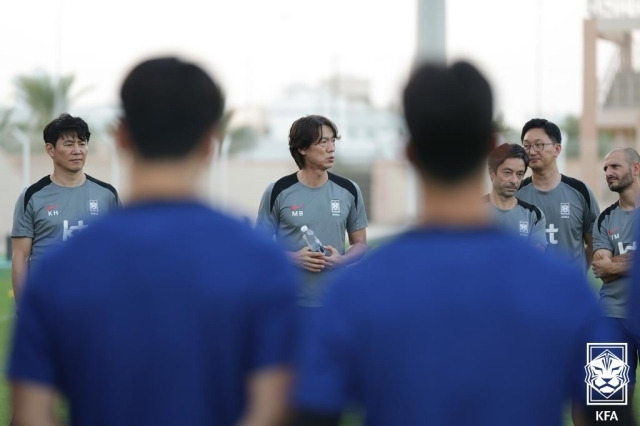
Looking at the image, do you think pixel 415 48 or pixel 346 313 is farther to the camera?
pixel 415 48

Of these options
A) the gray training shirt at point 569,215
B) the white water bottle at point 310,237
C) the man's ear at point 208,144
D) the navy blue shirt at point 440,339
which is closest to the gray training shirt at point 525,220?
the gray training shirt at point 569,215

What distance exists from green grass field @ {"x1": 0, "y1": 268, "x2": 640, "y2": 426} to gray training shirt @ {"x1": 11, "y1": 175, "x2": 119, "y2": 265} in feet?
2.27

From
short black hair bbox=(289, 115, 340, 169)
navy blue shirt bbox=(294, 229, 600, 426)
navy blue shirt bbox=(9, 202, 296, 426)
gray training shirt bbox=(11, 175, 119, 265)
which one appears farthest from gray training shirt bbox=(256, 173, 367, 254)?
navy blue shirt bbox=(294, 229, 600, 426)

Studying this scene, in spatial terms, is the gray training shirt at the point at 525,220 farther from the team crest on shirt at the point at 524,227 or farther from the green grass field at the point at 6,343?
the green grass field at the point at 6,343

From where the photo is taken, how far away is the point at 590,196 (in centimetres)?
818

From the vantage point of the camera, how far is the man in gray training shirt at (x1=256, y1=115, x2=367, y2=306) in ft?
26.4

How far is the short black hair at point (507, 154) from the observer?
779 centimetres

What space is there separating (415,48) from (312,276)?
2.08m

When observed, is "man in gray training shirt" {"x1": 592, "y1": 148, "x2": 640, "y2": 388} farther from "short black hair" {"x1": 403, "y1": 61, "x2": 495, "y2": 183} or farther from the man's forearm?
"short black hair" {"x1": 403, "y1": 61, "x2": 495, "y2": 183}

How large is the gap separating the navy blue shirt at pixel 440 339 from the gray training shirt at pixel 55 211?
5466 mm

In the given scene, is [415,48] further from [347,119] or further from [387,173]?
[347,119]

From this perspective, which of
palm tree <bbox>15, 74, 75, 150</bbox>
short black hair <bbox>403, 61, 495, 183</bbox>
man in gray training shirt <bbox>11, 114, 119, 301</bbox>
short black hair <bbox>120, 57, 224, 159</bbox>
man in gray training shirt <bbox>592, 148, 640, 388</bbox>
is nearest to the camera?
short black hair <bbox>403, 61, 495, 183</bbox>

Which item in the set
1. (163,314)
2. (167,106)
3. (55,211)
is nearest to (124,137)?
(167,106)

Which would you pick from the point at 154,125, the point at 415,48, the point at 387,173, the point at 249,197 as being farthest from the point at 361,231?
the point at 387,173
